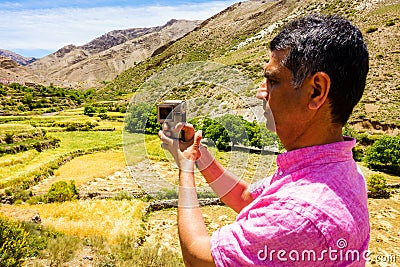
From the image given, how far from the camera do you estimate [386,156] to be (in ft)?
70.6

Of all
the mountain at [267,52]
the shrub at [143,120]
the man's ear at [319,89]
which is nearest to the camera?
the man's ear at [319,89]

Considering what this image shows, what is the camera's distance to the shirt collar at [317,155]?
1.35m

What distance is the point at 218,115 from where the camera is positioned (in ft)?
7.74

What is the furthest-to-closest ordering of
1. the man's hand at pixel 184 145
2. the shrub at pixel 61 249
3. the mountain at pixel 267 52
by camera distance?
the mountain at pixel 267 52
the shrub at pixel 61 249
the man's hand at pixel 184 145

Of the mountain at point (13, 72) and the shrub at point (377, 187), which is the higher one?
the mountain at point (13, 72)

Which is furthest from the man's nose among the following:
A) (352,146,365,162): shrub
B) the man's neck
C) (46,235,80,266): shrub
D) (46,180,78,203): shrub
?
(352,146,365,162): shrub

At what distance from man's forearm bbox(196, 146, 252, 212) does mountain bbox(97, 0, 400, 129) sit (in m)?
0.43

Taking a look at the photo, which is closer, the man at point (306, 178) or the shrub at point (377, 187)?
the man at point (306, 178)

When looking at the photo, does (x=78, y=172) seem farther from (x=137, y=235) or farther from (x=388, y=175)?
(x=388, y=175)

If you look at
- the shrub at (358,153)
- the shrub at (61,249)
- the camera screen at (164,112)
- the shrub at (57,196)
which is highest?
the camera screen at (164,112)

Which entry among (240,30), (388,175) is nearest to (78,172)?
(388,175)

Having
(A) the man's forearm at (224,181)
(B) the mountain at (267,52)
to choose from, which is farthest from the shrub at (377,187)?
(A) the man's forearm at (224,181)

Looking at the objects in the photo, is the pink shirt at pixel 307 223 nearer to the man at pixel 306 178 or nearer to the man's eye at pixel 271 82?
the man at pixel 306 178

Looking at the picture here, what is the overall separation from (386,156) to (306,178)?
23201 mm
